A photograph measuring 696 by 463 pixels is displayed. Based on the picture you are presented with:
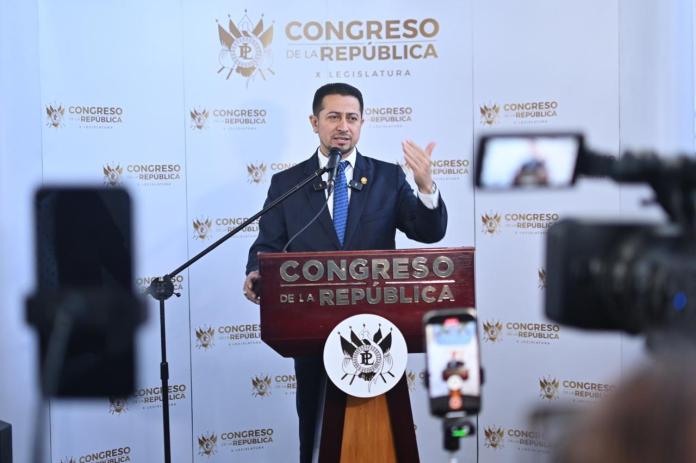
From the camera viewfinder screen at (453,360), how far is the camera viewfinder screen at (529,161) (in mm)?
322

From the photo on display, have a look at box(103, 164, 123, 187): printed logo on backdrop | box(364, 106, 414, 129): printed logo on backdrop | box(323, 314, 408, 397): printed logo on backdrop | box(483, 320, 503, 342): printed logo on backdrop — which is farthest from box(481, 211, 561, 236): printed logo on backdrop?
box(103, 164, 123, 187): printed logo on backdrop

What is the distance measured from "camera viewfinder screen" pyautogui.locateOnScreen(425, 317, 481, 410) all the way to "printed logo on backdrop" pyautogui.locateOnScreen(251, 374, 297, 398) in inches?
101

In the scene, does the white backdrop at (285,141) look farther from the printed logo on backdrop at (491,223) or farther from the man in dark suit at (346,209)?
the man in dark suit at (346,209)

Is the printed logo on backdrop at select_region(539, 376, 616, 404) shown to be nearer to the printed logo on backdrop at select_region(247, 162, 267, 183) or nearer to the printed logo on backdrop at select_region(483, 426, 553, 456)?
the printed logo on backdrop at select_region(483, 426, 553, 456)

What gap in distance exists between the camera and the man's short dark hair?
3594 mm

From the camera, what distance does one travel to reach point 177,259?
3.62m

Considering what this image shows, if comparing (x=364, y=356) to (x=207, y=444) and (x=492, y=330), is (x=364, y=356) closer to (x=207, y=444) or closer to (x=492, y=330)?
(x=492, y=330)

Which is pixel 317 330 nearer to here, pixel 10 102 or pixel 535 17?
pixel 10 102

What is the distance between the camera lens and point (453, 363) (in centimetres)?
127

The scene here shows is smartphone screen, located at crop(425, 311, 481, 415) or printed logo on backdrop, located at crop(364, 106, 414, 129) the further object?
printed logo on backdrop, located at crop(364, 106, 414, 129)

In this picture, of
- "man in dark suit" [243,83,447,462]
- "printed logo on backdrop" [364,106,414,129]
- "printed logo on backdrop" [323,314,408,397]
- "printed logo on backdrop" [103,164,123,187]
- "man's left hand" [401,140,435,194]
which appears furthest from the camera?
"printed logo on backdrop" [364,106,414,129]

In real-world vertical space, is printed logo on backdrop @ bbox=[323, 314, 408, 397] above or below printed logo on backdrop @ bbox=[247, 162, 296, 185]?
below

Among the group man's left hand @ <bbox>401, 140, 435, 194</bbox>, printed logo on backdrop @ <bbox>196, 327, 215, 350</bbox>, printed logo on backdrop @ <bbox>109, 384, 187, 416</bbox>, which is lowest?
printed logo on backdrop @ <bbox>109, 384, 187, 416</bbox>

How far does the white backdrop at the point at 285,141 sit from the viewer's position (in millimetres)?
3510
